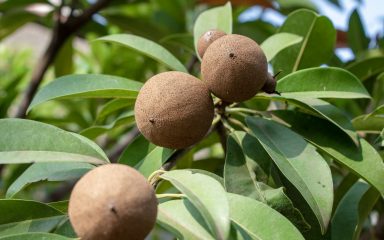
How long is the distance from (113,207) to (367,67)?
1.05 metres

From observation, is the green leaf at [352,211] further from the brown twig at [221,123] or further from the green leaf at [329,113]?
the brown twig at [221,123]

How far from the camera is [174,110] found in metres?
0.96

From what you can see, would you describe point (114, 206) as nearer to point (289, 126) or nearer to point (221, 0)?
point (289, 126)

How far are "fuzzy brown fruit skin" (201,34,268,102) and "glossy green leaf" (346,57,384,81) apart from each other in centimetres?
62

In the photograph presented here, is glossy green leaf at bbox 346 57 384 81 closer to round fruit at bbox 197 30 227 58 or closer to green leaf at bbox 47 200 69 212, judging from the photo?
round fruit at bbox 197 30 227 58

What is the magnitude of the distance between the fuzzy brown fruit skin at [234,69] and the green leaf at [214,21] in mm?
341

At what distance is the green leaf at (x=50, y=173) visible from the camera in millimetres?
1069

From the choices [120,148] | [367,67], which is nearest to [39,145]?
[367,67]

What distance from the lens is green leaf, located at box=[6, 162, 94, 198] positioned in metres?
1.07

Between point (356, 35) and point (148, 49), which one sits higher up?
point (148, 49)

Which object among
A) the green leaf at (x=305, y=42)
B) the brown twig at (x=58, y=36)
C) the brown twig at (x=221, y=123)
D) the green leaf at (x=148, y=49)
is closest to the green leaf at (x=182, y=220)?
the brown twig at (x=221, y=123)

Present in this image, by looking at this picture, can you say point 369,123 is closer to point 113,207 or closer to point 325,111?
point 325,111

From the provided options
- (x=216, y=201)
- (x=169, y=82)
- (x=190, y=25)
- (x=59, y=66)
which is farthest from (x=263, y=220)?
(x=59, y=66)

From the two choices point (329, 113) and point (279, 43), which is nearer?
point (329, 113)
